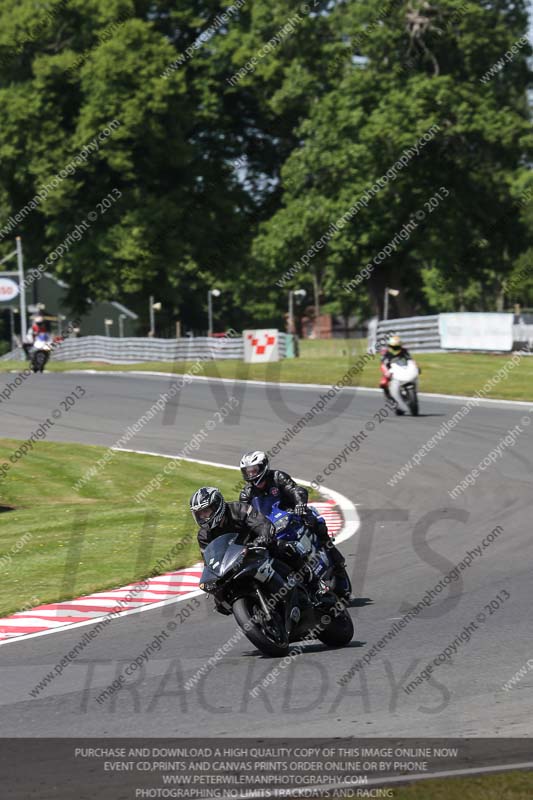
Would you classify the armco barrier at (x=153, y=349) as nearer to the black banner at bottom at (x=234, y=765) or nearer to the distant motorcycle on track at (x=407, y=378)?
the distant motorcycle on track at (x=407, y=378)

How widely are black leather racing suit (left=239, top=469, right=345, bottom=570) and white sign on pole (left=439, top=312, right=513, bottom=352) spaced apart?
89.2 ft

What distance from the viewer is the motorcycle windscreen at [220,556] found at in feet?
28.3

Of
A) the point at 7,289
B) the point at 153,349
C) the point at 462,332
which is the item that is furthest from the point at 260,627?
the point at 7,289

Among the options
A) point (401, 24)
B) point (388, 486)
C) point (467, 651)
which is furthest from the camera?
point (401, 24)

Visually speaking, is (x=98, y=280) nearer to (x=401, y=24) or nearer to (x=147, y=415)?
(x=401, y=24)

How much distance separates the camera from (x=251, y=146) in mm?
58062

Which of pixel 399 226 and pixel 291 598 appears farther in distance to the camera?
pixel 399 226

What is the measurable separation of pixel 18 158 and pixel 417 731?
48.7 m

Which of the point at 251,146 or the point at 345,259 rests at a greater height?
the point at 251,146

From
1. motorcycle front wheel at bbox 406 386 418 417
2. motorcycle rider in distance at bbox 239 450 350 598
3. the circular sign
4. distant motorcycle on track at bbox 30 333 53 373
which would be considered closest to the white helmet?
motorcycle rider in distance at bbox 239 450 350 598

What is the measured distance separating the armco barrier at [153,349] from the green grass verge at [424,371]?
174 centimetres

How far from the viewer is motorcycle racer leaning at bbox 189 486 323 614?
8.94 meters

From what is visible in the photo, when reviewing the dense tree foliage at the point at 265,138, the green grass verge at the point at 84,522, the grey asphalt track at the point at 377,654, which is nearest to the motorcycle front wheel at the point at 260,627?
the grey asphalt track at the point at 377,654

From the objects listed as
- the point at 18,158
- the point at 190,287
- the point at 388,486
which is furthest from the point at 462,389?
the point at 190,287
